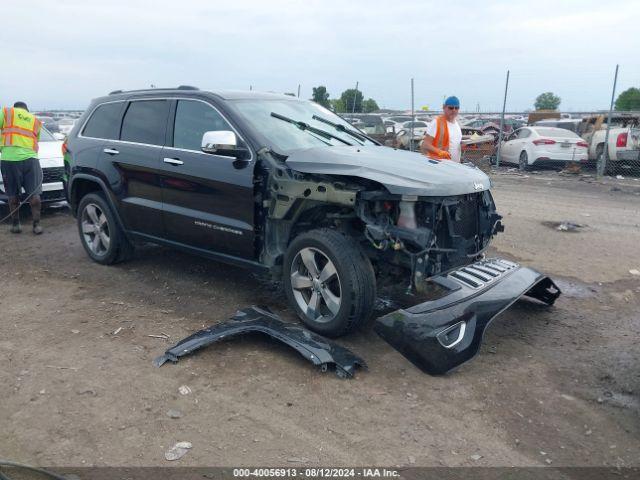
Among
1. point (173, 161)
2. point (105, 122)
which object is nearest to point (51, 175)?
point (105, 122)

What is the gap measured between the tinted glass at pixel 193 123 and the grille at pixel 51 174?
4.66 m

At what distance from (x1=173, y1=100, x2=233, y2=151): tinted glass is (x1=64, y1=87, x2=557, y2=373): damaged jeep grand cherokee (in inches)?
0.5

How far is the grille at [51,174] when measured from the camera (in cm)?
886

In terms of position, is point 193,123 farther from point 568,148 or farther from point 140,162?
point 568,148

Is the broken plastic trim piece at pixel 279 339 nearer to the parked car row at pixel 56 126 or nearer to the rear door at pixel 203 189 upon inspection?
the rear door at pixel 203 189

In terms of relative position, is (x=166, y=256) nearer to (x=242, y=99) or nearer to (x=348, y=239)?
(x=242, y=99)

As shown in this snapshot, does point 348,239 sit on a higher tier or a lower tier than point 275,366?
higher

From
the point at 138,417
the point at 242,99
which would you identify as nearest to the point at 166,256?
the point at 242,99

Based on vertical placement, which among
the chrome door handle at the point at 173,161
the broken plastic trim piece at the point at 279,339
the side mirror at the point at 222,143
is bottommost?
the broken plastic trim piece at the point at 279,339

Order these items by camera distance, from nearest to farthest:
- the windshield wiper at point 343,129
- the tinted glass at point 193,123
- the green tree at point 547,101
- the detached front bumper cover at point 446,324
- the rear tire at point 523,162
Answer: the detached front bumper cover at point 446,324 → the tinted glass at point 193,123 → the windshield wiper at point 343,129 → the rear tire at point 523,162 → the green tree at point 547,101

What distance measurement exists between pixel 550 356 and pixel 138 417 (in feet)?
8.96

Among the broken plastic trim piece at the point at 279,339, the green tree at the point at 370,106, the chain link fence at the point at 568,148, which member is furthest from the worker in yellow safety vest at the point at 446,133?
the green tree at the point at 370,106

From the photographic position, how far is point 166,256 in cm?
652

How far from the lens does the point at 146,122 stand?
5441 millimetres
